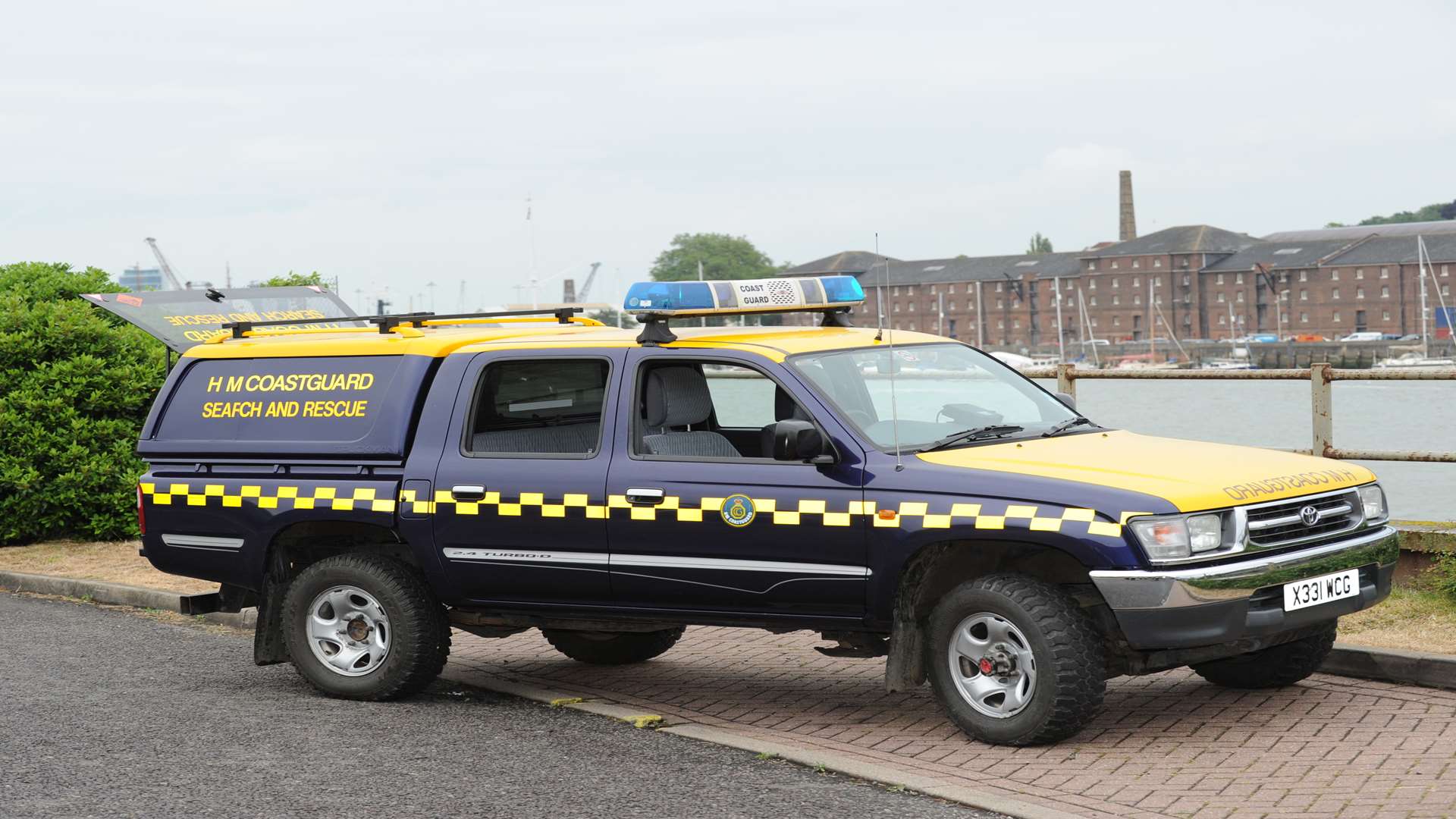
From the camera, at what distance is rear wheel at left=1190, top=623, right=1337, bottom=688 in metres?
7.49

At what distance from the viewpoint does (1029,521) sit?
21.4 ft

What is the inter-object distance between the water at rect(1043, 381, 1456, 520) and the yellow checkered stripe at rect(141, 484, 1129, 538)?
1107 centimetres

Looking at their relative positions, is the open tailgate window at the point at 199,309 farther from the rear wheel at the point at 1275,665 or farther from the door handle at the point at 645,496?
the rear wheel at the point at 1275,665

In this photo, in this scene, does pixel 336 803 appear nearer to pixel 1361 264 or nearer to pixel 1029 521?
pixel 1029 521

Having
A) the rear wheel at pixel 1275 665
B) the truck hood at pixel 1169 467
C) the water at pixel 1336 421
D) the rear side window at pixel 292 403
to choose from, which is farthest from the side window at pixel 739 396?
the water at pixel 1336 421

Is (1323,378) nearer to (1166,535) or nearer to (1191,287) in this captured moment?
→ (1166,535)

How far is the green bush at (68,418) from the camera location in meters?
14.6

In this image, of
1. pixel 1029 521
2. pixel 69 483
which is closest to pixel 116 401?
pixel 69 483

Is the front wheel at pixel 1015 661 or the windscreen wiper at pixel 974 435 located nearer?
the front wheel at pixel 1015 661

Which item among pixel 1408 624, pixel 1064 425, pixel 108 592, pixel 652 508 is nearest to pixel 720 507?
pixel 652 508

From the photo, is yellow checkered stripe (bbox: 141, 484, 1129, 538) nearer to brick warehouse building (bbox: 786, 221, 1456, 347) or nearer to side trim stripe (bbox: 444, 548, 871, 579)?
side trim stripe (bbox: 444, 548, 871, 579)

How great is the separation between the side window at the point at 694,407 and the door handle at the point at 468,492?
2.62ft

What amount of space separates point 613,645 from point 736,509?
7.33ft

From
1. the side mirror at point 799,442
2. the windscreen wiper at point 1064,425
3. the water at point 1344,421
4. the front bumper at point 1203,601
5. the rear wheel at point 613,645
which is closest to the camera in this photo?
the front bumper at point 1203,601
